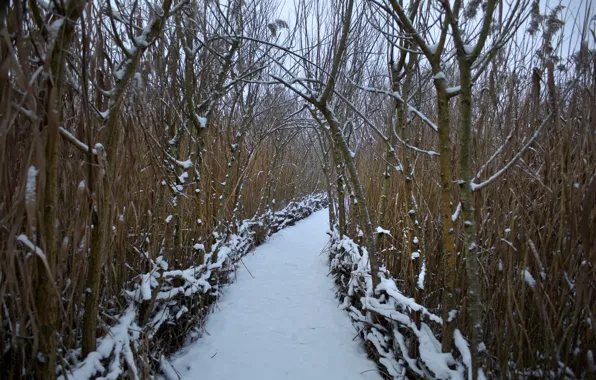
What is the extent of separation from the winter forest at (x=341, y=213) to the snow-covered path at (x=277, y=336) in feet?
0.05

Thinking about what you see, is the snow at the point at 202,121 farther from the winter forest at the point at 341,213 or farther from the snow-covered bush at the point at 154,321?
the snow-covered bush at the point at 154,321

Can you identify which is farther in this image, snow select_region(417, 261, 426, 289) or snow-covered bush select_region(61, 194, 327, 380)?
snow select_region(417, 261, 426, 289)

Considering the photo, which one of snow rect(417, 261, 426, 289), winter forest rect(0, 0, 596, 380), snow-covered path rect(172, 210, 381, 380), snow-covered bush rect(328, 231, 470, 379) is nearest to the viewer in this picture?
winter forest rect(0, 0, 596, 380)

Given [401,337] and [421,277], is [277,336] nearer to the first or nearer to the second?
[401,337]

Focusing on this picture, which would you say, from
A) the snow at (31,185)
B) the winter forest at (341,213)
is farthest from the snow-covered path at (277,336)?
the snow at (31,185)

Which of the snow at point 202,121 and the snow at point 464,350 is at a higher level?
the snow at point 202,121

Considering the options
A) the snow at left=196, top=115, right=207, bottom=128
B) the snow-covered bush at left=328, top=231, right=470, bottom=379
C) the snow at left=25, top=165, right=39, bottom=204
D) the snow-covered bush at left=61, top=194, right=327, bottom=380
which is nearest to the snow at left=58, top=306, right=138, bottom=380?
the snow-covered bush at left=61, top=194, right=327, bottom=380

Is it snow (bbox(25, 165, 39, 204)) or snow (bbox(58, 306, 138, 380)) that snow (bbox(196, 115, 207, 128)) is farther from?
snow (bbox(25, 165, 39, 204))

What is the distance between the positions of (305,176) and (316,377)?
6905 mm

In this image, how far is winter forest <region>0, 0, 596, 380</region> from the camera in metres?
0.83

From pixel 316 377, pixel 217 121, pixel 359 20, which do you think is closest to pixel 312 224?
pixel 217 121

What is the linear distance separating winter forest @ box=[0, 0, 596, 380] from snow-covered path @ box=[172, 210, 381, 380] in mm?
15

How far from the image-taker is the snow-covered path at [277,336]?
5.49 ft

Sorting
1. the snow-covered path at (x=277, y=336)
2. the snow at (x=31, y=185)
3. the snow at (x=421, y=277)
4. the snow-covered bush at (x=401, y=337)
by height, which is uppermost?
the snow at (x=31, y=185)
